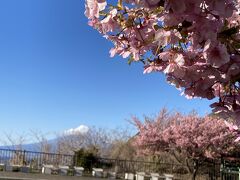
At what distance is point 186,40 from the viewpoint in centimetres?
271

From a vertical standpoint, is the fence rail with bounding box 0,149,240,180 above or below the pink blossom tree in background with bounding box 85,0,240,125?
below

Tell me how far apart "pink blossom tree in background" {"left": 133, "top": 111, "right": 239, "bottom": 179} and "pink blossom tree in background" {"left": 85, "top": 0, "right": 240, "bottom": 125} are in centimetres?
2253

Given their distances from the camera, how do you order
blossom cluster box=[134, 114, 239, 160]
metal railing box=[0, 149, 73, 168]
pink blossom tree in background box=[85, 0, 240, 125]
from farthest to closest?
blossom cluster box=[134, 114, 239, 160], metal railing box=[0, 149, 73, 168], pink blossom tree in background box=[85, 0, 240, 125]

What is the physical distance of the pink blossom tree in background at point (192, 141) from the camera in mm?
25719

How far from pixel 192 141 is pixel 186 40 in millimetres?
23588

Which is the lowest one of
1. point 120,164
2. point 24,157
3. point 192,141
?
point 120,164

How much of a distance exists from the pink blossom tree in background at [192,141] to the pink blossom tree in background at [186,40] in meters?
22.5

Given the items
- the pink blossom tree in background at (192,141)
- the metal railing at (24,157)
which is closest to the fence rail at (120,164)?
the metal railing at (24,157)

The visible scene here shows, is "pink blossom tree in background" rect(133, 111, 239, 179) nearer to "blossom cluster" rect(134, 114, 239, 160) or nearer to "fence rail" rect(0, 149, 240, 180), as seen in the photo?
"blossom cluster" rect(134, 114, 239, 160)

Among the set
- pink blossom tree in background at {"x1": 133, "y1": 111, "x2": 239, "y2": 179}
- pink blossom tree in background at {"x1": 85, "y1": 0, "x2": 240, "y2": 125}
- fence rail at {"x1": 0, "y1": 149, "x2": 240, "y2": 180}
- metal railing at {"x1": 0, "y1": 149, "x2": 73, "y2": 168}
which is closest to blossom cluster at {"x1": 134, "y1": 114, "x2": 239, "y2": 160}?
pink blossom tree in background at {"x1": 133, "y1": 111, "x2": 239, "y2": 179}

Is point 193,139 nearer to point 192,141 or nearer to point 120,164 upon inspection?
point 192,141

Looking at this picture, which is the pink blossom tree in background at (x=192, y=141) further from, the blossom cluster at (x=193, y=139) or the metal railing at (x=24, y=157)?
the metal railing at (x=24, y=157)

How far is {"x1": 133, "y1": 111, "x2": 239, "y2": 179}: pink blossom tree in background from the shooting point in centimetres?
2572

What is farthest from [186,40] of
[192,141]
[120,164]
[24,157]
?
[120,164]
